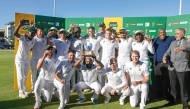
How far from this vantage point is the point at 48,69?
17.8ft

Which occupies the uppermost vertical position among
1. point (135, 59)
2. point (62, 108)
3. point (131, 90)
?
point (135, 59)

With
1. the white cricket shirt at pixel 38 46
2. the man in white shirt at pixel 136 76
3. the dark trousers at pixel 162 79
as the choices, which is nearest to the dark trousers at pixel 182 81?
the dark trousers at pixel 162 79

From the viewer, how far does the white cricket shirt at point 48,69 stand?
5383mm

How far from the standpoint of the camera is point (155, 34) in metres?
8.41

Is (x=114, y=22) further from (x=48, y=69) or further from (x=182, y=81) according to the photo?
(x=182, y=81)

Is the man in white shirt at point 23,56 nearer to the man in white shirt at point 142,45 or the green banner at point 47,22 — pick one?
the green banner at point 47,22

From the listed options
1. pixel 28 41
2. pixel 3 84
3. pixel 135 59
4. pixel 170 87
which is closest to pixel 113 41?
pixel 135 59

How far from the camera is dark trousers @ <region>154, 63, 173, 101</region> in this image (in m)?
5.61

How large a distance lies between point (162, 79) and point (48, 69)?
3340mm

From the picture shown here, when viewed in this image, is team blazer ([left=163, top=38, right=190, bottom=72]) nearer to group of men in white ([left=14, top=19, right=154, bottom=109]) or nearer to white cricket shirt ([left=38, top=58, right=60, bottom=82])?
group of men in white ([left=14, top=19, right=154, bottom=109])

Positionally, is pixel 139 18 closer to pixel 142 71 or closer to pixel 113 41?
pixel 113 41

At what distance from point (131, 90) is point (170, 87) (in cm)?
120

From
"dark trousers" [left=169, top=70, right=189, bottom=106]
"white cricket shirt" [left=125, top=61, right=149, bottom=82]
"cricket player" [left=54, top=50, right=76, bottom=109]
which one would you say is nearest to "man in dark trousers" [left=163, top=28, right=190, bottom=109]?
"dark trousers" [left=169, top=70, right=189, bottom=106]

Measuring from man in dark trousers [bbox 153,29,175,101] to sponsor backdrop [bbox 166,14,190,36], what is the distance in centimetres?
219
